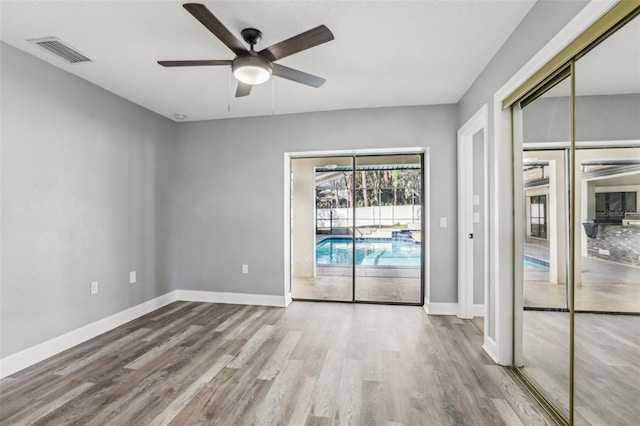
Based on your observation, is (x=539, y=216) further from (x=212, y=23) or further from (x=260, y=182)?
(x=260, y=182)

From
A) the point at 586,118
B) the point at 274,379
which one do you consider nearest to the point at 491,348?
the point at 274,379

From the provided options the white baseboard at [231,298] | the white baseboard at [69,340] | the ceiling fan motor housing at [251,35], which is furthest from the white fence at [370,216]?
the ceiling fan motor housing at [251,35]

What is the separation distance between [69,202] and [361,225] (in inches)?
131

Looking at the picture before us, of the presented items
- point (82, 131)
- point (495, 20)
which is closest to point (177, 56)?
point (82, 131)

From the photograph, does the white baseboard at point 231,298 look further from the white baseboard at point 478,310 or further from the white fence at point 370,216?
the white baseboard at point 478,310

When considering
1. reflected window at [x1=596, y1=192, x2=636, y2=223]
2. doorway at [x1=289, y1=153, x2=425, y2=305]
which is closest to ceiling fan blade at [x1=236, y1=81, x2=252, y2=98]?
doorway at [x1=289, y1=153, x2=425, y2=305]

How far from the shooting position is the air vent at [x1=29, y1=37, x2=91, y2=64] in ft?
8.02

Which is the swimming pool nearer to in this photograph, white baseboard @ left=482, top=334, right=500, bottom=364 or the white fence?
the white fence

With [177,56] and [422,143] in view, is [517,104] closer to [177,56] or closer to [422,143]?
[422,143]

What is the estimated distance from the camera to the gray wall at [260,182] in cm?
396

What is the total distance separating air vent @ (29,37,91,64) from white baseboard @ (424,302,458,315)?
4370 mm

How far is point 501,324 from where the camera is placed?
2.57m

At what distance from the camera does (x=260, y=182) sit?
4.39 meters

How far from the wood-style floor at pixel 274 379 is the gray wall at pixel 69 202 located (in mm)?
443
